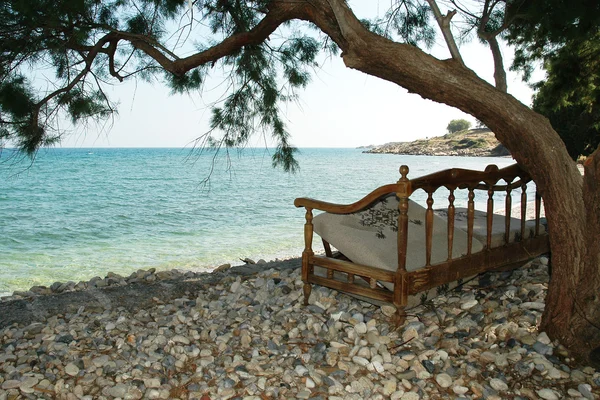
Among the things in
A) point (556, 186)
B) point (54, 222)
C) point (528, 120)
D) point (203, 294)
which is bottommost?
point (54, 222)

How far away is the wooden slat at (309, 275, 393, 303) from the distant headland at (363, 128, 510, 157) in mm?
36182

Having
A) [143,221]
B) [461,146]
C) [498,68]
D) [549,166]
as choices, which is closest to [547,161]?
[549,166]

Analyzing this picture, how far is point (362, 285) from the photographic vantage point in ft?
10.3

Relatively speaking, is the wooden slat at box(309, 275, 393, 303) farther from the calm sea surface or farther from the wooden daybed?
the calm sea surface

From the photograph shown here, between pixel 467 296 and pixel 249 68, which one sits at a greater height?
pixel 249 68

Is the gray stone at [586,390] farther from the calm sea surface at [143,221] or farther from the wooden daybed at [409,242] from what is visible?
the calm sea surface at [143,221]

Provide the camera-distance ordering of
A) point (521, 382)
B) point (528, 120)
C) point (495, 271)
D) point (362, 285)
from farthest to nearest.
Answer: point (495, 271) → point (362, 285) → point (528, 120) → point (521, 382)

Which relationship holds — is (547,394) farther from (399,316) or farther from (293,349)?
(293,349)

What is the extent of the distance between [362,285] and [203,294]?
1468mm

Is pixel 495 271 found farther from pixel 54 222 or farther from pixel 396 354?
pixel 54 222

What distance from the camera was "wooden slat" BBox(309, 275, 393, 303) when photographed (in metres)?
2.96

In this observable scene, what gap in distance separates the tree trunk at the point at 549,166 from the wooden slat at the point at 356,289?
0.86 m

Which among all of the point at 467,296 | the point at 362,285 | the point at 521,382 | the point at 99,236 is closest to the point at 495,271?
the point at 467,296

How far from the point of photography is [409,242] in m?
3.29
